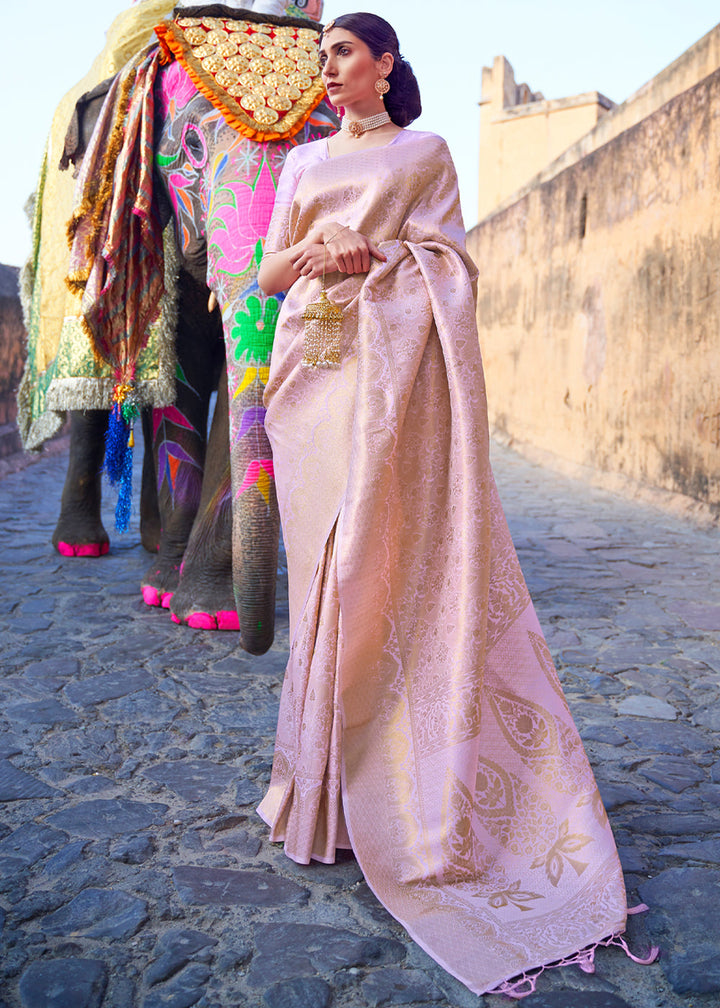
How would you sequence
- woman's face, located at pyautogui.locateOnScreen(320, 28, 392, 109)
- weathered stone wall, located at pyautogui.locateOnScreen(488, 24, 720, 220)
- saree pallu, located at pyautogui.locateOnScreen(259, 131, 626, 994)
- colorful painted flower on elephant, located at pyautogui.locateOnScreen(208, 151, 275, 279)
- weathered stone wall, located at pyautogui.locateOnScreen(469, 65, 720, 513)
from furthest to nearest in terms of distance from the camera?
weathered stone wall, located at pyautogui.locateOnScreen(488, 24, 720, 220) → weathered stone wall, located at pyautogui.locateOnScreen(469, 65, 720, 513) → colorful painted flower on elephant, located at pyautogui.locateOnScreen(208, 151, 275, 279) → woman's face, located at pyautogui.locateOnScreen(320, 28, 392, 109) → saree pallu, located at pyautogui.locateOnScreen(259, 131, 626, 994)

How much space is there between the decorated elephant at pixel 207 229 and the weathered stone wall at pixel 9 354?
5468 mm

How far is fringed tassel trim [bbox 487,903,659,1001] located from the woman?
86mm

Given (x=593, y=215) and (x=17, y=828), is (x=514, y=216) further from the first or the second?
(x=17, y=828)

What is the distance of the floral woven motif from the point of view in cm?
280

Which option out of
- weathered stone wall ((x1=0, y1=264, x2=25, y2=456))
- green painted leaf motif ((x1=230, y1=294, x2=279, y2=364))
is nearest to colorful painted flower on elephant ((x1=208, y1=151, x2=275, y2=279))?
green painted leaf motif ((x1=230, y1=294, x2=279, y2=364))

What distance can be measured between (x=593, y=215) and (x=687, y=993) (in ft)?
24.3

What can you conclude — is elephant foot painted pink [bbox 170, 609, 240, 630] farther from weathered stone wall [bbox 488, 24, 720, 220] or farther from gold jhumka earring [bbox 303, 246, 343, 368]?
weathered stone wall [bbox 488, 24, 720, 220]

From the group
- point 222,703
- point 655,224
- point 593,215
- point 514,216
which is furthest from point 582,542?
point 514,216

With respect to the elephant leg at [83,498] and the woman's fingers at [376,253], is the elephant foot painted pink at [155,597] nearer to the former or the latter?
the elephant leg at [83,498]

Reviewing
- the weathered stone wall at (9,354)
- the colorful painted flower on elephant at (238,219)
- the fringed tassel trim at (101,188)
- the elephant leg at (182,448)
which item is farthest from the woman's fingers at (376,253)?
the weathered stone wall at (9,354)

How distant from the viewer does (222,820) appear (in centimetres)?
206

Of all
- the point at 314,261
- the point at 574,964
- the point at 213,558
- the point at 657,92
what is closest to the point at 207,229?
the point at 314,261

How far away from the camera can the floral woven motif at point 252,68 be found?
2799mm

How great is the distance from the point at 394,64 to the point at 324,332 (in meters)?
0.57
